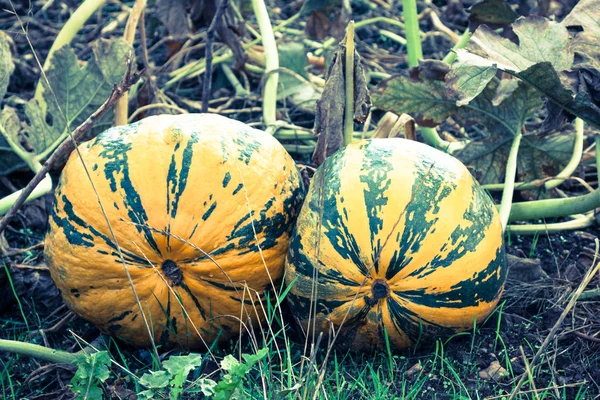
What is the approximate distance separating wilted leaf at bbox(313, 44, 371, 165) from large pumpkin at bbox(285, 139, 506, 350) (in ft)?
1.01

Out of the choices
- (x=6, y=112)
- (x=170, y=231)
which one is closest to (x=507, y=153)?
(x=170, y=231)

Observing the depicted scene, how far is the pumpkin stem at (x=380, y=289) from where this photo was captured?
2072 millimetres

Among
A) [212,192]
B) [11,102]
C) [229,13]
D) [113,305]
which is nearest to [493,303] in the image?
[212,192]

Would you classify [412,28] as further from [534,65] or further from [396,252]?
[396,252]

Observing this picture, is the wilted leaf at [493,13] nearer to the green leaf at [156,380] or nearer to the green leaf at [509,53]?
the green leaf at [509,53]

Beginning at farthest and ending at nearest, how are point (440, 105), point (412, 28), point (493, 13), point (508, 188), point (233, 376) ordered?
point (493, 13), point (412, 28), point (440, 105), point (508, 188), point (233, 376)

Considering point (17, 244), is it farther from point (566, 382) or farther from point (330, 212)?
point (566, 382)

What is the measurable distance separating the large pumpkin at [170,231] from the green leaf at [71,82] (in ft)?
2.60

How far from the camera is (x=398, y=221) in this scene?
1.95 m

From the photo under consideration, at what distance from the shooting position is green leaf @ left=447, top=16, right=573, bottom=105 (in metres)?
2.30

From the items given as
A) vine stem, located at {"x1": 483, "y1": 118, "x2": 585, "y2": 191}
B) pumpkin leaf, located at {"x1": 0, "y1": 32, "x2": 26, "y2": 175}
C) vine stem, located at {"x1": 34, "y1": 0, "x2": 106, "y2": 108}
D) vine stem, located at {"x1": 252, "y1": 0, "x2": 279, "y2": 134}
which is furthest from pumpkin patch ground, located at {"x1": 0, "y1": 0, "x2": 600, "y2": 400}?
vine stem, located at {"x1": 34, "y1": 0, "x2": 106, "y2": 108}

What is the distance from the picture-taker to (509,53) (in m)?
2.43

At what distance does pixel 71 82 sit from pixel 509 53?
69.6 inches

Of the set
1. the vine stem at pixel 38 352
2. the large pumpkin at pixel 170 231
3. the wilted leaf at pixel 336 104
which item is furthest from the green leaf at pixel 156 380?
the wilted leaf at pixel 336 104
